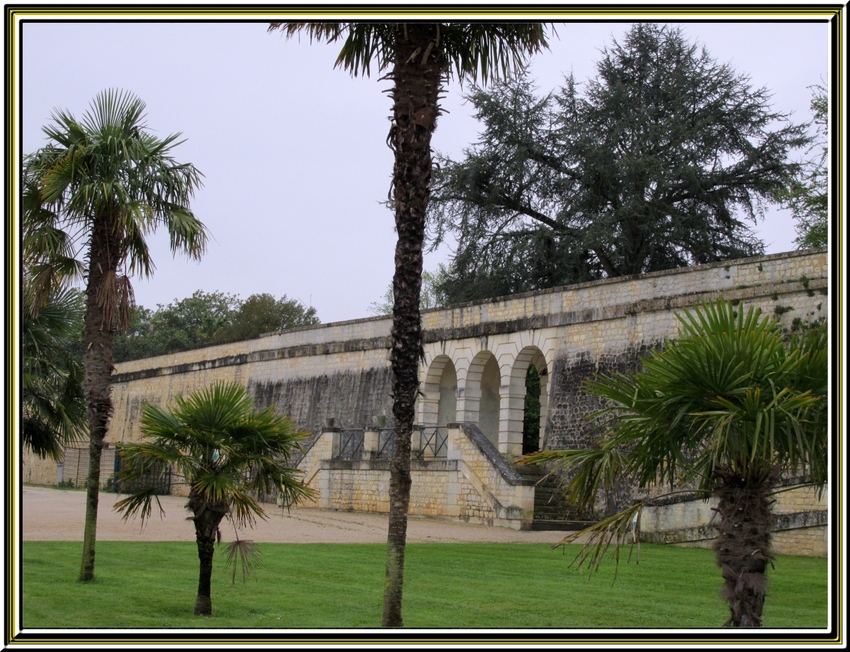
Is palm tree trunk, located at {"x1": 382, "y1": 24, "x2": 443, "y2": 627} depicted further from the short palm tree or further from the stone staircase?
the stone staircase

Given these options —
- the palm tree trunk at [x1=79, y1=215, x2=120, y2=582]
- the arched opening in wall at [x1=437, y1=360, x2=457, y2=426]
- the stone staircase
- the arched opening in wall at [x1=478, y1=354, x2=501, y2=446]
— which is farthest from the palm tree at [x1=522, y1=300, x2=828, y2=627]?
the arched opening in wall at [x1=437, y1=360, x2=457, y2=426]

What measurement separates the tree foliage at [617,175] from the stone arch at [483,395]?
6955 mm

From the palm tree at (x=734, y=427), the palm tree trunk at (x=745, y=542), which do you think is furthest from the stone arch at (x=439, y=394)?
the palm tree trunk at (x=745, y=542)

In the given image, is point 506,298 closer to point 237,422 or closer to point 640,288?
point 640,288

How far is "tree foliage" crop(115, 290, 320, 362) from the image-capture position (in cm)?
5344

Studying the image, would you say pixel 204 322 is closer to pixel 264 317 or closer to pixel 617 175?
pixel 264 317

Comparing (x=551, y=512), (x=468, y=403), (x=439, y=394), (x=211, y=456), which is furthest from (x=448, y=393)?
(x=211, y=456)

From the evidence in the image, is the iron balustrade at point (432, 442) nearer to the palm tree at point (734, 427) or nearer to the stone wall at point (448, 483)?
the stone wall at point (448, 483)

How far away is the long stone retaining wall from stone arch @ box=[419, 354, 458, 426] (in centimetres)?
3

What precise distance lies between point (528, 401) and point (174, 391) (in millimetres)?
12388

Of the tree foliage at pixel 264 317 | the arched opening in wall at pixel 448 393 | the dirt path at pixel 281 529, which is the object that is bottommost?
the dirt path at pixel 281 529

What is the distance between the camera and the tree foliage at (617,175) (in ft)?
104

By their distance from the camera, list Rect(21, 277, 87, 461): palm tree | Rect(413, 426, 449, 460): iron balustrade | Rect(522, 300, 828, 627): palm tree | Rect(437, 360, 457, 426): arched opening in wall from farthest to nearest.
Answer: Rect(437, 360, 457, 426): arched opening in wall → Rect(413, 426, 449, 460): iron balustrade → Rect(21, 277, 87, 461): palm tree → Rect(522, 300, 828, 627): palm tree

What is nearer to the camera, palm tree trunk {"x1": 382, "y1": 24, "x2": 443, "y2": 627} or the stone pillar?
palm tree trunk {"x1": 382, "y1": 24, "x2": 443, "y2": 627}
